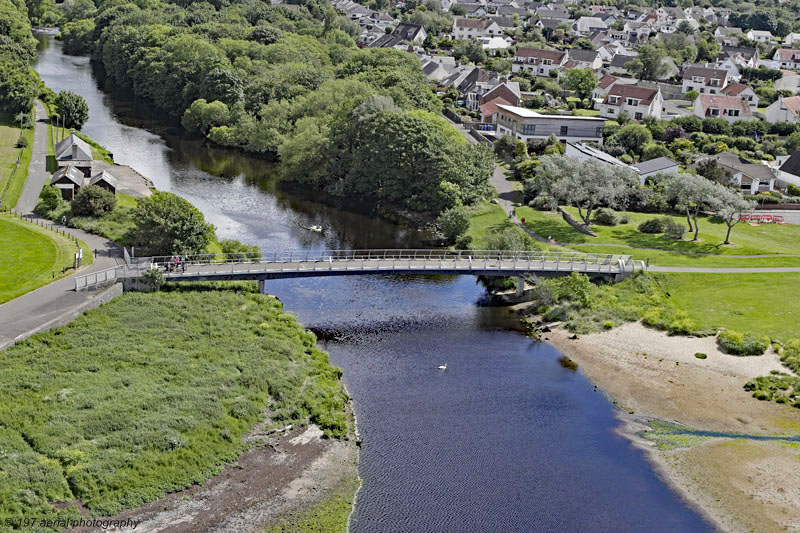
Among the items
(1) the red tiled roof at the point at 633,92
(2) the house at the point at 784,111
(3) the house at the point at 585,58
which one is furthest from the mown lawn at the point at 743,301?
(3) the house at the point at 585,58

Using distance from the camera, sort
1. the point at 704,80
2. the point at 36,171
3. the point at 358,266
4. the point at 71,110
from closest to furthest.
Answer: the point at 358,266 < the point at 36,171 < the point at 71,110 < the point at 704,80

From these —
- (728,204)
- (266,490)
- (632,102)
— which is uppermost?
(632,102)

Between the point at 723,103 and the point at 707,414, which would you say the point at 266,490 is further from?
the point at 723,103

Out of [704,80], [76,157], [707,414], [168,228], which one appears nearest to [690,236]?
[707,414]

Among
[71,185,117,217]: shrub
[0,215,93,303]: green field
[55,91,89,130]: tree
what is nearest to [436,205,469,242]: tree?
[71,185,117,217]: shrub

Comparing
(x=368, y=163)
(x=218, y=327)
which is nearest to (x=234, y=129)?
(x=368, y=163)
